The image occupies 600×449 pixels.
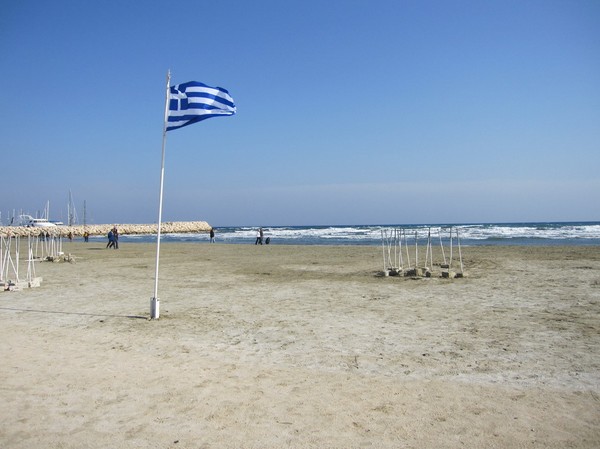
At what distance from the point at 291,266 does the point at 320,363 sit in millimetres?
14588

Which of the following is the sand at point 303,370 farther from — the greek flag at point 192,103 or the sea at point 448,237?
the sea at point 448,237

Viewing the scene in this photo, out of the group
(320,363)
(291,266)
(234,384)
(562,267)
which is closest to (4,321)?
(234,384)

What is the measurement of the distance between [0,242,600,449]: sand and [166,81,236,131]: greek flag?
437 centimetres

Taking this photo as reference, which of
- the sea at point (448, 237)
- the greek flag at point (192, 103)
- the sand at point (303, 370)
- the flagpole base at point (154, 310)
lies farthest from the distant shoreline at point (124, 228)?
the sand at point (303, 370)

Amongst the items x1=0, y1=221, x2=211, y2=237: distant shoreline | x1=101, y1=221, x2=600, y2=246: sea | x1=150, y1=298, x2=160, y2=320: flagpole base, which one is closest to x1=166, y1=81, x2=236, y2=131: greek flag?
x1=150, y1=298, x2=160, y2=320: flagpole base

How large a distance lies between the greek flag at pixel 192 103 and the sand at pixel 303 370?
4372mm

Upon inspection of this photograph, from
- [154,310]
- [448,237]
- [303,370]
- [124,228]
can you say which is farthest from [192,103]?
[124,228]

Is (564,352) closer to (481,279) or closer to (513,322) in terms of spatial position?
(513,322)

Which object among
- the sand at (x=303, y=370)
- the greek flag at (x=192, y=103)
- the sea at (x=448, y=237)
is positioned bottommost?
the sand at (x=303, y=370)

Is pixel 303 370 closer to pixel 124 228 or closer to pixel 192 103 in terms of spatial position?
pixel 192 103

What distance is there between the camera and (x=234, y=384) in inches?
216

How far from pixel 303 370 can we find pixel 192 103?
626cm

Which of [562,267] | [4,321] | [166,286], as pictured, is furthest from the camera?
[562,267]

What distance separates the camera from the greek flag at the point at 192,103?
942cm
